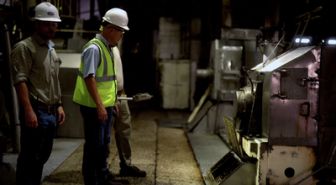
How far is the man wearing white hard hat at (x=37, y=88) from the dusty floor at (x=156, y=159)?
1.38 metres

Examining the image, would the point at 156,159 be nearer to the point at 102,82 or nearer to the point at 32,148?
the point at 102,82

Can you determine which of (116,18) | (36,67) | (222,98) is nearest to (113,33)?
(116,18)

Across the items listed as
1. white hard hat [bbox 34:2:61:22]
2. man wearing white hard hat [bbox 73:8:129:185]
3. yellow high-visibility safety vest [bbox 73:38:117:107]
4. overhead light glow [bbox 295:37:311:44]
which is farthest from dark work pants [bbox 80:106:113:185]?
overhead light glow [bbox 295:37:311:44]

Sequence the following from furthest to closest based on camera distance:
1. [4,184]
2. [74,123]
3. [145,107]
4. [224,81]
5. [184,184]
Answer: [145,107]
[224,81]
[74,123]
[184,184]
[4,184]

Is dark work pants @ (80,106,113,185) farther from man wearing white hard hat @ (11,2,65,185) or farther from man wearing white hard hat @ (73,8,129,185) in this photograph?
man wearing white hard hat @ (11,2,65,185)

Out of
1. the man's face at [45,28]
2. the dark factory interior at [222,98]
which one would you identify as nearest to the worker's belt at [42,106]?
the man's face at [45,28]

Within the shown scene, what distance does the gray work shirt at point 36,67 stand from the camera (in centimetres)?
454

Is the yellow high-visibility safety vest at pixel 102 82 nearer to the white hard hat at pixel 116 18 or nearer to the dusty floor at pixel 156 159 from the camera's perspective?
the white hard hat at pixel 116 18

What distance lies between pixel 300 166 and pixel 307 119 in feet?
2.08

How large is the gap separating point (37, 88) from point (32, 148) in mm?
699

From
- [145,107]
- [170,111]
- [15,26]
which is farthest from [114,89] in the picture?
[145,107]

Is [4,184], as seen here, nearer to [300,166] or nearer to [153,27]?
[300,166]

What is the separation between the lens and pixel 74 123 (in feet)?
30.7

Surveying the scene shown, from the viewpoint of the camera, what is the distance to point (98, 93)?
4910 mm
